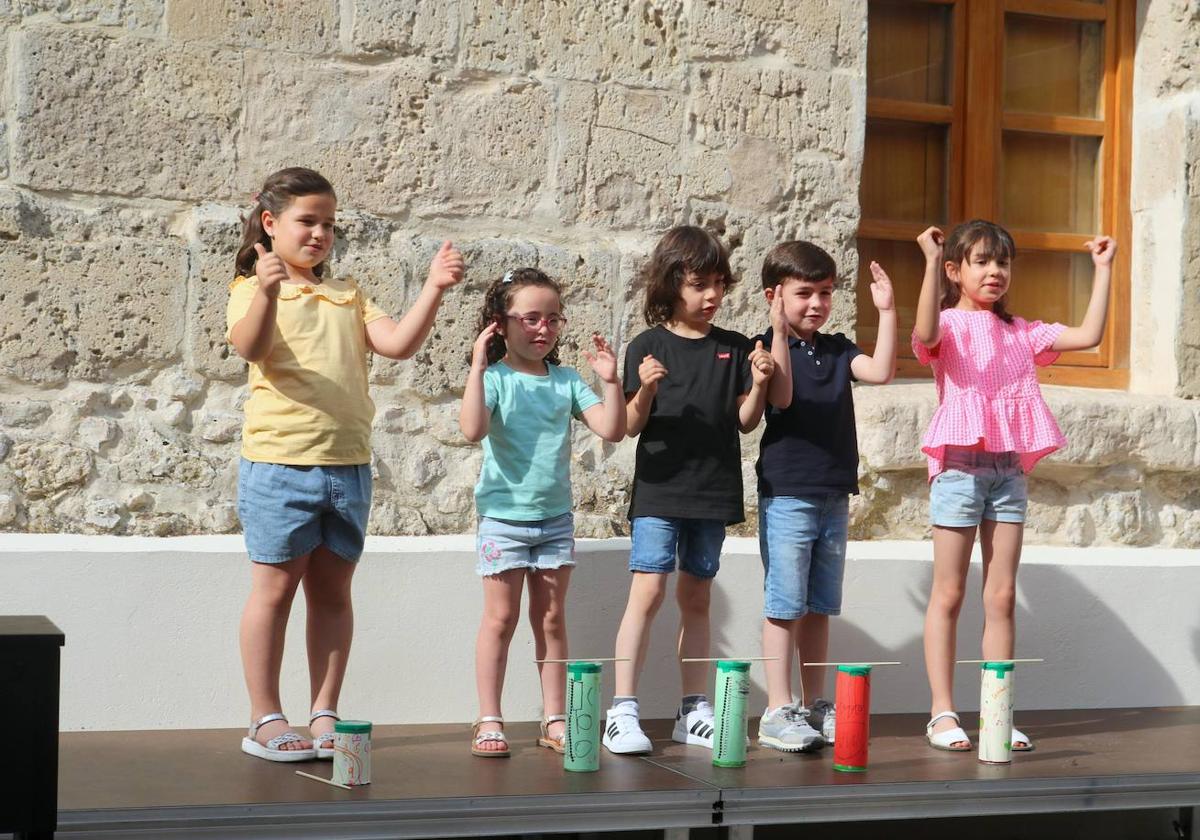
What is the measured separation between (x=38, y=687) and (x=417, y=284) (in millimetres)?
2035

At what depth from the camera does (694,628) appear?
384 cm

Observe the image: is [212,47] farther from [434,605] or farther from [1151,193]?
[1151,193]

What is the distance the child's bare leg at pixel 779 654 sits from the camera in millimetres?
3812

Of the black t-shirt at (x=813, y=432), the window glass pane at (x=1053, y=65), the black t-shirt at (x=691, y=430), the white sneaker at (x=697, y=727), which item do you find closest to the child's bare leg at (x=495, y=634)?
the black t-shirt at (x=691, y=430)

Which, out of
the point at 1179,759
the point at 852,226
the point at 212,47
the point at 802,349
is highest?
the point at 212,47

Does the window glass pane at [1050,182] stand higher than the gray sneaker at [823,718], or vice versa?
the window glass pane at [1050,182]

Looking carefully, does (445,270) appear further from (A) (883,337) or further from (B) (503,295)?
(A) (883,337)

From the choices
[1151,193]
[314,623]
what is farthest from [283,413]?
[1151,193]

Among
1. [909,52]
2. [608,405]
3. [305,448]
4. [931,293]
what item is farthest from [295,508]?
[909,52]

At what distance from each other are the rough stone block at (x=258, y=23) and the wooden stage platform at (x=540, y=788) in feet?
6.44

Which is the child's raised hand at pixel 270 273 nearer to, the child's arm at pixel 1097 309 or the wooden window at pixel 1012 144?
the child's arm at pixel 1097 309

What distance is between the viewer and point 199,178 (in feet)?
13.7

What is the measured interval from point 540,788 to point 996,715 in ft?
3.93

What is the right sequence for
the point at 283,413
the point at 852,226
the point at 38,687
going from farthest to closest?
the point at 852,226
the point at 283,413
the point at 38,687
